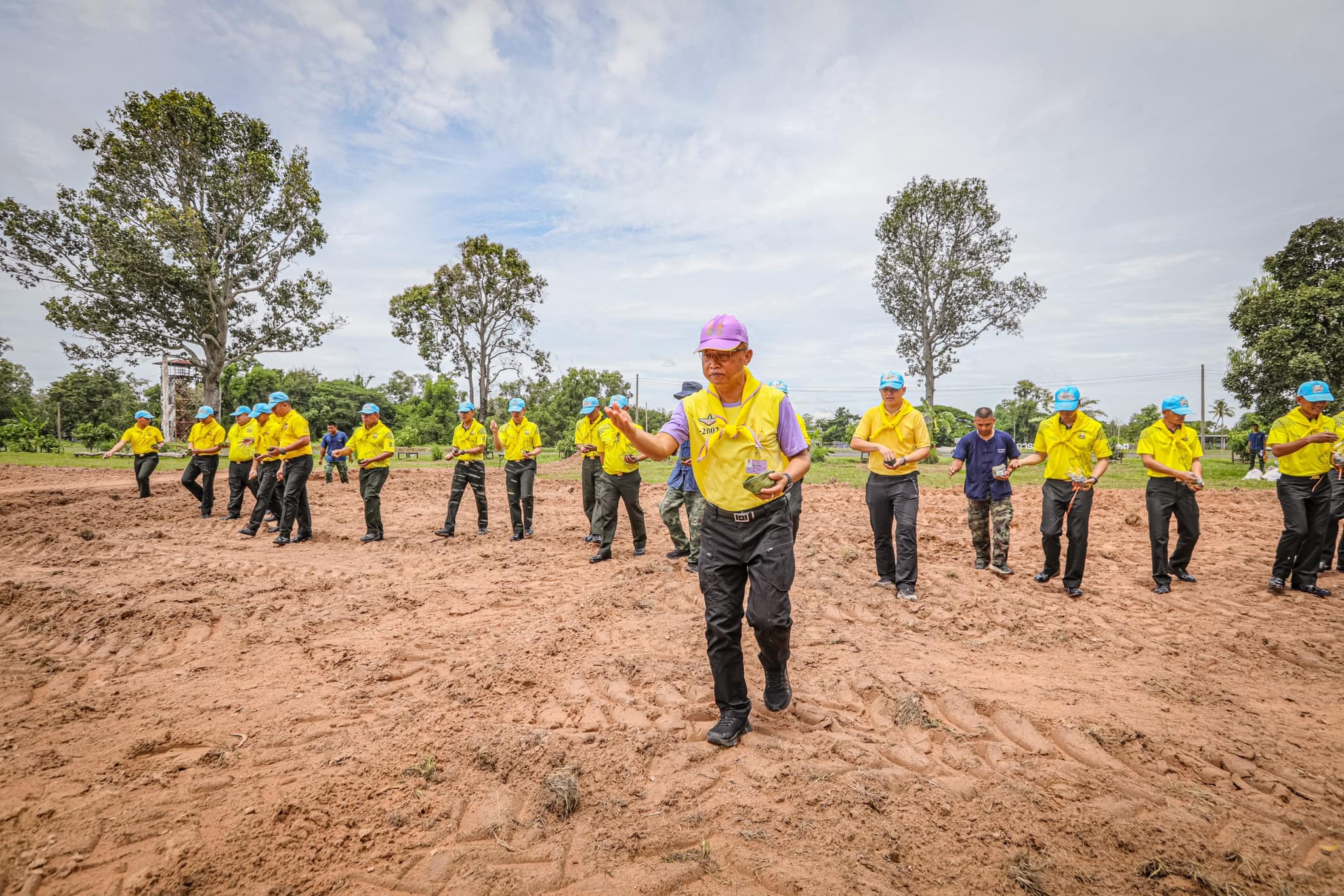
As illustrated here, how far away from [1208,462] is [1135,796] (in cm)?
3216

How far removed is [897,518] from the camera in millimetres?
6098

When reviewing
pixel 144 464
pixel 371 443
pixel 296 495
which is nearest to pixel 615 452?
pixel 371 443

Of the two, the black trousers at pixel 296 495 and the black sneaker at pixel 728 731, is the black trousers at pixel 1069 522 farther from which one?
the black trousers at pixel 296 495

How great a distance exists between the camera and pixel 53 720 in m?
3.57

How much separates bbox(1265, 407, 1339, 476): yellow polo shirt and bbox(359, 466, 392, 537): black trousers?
36.0 feet

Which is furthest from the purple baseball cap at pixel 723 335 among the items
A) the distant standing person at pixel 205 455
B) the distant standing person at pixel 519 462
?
the distant standing person at pixel 205 455

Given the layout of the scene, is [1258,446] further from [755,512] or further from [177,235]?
[177,235]

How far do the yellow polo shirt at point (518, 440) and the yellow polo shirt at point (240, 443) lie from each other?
4.72 metres

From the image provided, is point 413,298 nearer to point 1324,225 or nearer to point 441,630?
point 441,630

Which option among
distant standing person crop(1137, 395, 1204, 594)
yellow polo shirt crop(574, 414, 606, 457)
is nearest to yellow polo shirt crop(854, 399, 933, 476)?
distant standing person crop(1137, 395, 1204, 594)

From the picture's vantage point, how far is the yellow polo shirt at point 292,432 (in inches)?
356

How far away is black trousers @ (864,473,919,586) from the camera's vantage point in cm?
611

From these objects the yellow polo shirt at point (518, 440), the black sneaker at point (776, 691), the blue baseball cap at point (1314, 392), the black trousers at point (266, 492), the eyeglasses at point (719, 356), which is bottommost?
the black sneaker at point (776, 691)

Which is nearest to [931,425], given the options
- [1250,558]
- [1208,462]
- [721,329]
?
[1208,462]
